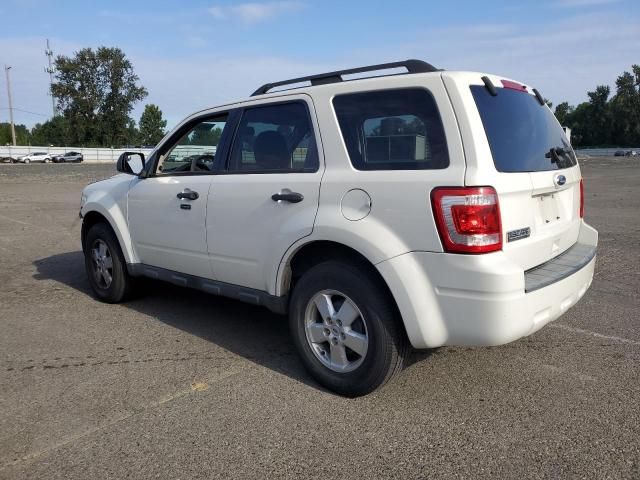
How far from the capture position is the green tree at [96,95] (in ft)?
252

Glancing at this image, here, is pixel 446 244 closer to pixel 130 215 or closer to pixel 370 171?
pixel 370 171

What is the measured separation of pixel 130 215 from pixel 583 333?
402 cm

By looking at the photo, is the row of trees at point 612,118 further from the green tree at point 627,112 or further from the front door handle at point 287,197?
the front door handle at point 287,197

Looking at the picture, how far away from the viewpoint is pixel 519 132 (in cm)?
332

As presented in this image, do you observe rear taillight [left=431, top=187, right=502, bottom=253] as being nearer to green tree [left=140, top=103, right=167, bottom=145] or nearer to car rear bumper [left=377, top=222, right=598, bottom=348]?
car rear bumper [left=377, top=222, right=598, bottom=348]

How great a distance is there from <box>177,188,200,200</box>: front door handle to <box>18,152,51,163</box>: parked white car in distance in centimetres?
6089

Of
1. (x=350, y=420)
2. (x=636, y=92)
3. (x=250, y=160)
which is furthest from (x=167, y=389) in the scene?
(x=636, y=92)

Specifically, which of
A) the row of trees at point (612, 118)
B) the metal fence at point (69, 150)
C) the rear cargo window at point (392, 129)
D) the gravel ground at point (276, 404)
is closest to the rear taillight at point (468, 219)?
the rear cargo window at point (392, 129)

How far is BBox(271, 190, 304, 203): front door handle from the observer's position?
356 cm

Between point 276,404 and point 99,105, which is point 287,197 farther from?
point 99,105

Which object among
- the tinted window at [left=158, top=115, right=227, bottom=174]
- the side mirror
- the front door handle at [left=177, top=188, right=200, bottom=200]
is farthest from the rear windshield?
the side mirror

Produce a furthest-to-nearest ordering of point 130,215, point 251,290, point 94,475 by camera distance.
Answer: point 130,215
point 251,290
point 94,475

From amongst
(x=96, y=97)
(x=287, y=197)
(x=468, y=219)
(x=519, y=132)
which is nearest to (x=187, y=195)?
(x=287, y=197)

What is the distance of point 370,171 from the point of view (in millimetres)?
3281
